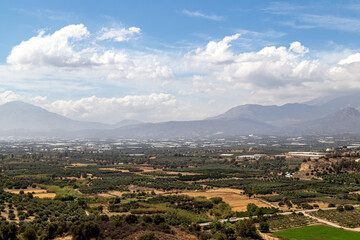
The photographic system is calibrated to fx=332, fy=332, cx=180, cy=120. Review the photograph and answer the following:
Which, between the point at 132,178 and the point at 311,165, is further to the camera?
the point at 311,165

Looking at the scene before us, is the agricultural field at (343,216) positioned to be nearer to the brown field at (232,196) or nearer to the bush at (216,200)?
the brown field at (232,196)

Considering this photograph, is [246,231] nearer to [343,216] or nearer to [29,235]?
[343,216]

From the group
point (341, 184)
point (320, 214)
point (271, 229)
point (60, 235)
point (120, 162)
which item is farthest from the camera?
point (120, 162)

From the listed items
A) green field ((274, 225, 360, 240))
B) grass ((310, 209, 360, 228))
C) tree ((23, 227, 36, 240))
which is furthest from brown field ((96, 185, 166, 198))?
green field ((274, 225, 360, 240))

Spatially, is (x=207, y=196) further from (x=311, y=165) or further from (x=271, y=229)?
(x=311, y=165)

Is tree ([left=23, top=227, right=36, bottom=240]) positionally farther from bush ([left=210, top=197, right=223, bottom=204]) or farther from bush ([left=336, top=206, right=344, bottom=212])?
bush ([left=336, top=206, right=344, bottom=212])

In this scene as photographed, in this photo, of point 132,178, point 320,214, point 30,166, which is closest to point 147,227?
point 320,214

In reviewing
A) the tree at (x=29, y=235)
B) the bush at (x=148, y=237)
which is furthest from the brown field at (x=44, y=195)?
the bush at (x=148, y=237)
